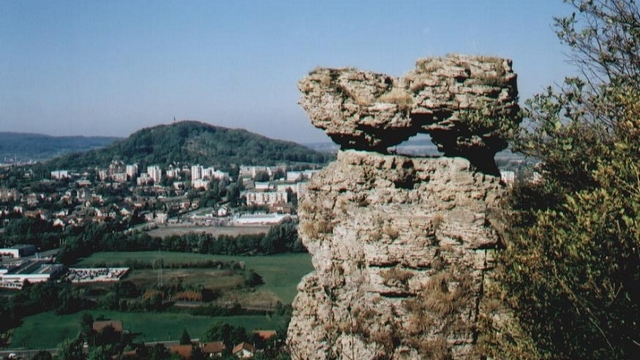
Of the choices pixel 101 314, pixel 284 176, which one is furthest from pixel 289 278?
pixel 284 176

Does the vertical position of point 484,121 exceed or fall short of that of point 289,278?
it exceeds it

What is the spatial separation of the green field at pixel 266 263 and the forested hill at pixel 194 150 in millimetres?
84605

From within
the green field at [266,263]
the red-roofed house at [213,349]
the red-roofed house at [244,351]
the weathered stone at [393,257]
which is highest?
the weathered stone at [393,257]

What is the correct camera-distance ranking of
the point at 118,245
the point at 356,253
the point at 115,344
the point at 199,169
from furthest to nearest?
1. the point at 199,169
2. the point at 118,245
3. the point at 115,344
4. the point at 356,253

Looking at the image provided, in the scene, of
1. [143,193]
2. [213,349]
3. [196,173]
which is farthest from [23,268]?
[196,173]

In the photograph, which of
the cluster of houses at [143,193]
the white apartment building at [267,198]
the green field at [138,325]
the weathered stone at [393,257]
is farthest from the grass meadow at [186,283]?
the white apartment building at [267,198]

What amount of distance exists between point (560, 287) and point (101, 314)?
1784 inches

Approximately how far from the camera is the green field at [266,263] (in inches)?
1954

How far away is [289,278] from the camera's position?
51.8m

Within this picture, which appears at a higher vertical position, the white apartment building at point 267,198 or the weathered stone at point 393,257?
the weathered stone at point 393,257

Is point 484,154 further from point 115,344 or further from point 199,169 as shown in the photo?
point 199,169

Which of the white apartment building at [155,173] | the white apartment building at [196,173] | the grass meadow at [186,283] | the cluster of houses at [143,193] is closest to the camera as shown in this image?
the grass meadow at [186,283]

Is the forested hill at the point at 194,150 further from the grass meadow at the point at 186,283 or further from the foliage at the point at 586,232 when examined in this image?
the foliage at the point at 586,232

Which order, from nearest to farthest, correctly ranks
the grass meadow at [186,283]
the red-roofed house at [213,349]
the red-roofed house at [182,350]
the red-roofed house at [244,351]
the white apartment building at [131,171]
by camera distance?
the red-roofed house at [244,351], the red-roofed house at [182,350], the red-roofed house at [213,349], the grass meadow at [186,283], the white apartment building at [131,171]
